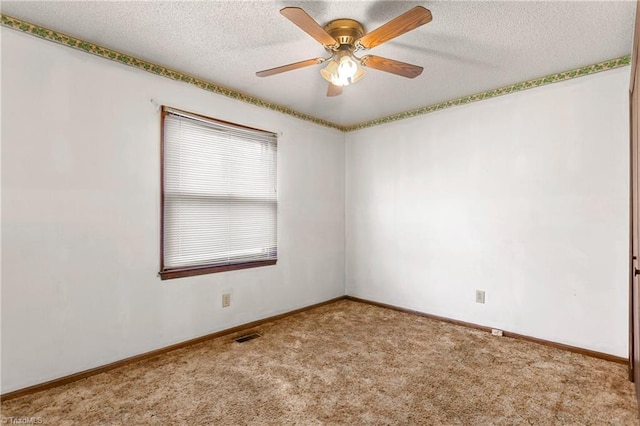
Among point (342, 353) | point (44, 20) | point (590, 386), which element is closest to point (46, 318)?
point (44, 20)

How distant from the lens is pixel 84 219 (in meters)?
2.32

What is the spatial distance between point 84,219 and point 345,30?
219 cm

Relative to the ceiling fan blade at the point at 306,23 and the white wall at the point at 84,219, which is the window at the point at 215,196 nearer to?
the white wall at the point at 84,219

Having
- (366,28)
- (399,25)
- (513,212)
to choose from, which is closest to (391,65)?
(366,28)

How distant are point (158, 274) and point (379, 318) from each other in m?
2.28

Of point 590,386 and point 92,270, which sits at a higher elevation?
point 92,270

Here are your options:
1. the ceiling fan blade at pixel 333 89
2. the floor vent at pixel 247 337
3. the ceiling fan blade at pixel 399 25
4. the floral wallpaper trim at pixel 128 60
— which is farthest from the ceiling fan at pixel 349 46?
the floor vent at pixel 247 337

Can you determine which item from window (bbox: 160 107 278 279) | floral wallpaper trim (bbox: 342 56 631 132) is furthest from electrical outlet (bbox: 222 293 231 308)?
floral wallpaper trim (bbox: 342 56 631 132)

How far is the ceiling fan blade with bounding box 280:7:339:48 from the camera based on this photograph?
157 cm

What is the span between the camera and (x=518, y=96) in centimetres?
306

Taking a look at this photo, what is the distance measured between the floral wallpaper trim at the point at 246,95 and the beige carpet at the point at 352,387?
90.9 inches

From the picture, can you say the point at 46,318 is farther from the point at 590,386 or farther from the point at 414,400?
the point at 590,386

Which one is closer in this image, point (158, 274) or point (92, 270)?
point (92, 270)

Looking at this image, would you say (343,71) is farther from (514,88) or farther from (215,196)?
(514,88)
